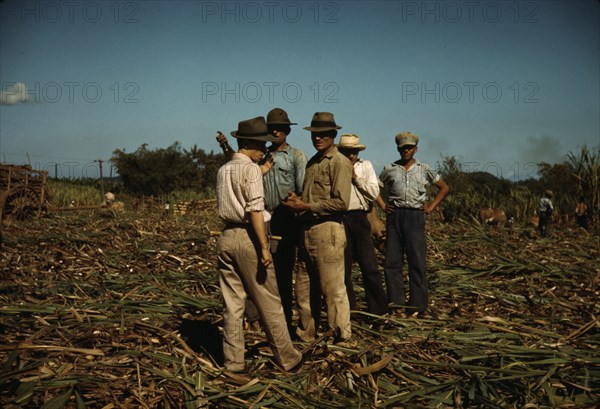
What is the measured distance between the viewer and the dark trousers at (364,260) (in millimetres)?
4926

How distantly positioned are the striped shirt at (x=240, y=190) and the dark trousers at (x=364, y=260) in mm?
1708

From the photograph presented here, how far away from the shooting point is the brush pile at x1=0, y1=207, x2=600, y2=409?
3.23 m

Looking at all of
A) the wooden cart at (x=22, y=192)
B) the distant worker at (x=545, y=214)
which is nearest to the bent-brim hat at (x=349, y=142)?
the distant worker at (x=545, y=214)

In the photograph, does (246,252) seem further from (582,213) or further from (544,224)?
(582,213)

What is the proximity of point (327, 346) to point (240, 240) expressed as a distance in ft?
3.95

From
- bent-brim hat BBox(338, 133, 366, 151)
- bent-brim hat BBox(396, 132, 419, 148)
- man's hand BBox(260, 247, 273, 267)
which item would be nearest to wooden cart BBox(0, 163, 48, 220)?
bent-brim hat BBox(338, 133, 366, 151)

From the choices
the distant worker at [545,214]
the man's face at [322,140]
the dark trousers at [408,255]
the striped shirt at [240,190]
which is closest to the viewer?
the striped shirt at [240,190]

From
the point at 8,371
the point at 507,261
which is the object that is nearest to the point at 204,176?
the point at 507,261

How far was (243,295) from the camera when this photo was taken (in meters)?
3.60

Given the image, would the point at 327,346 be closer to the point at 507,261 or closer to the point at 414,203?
the point at 414,203

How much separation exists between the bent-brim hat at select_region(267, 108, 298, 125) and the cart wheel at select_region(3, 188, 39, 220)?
13122 millimetres

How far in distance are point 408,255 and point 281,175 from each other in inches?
68.2

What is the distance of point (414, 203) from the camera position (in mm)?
5238

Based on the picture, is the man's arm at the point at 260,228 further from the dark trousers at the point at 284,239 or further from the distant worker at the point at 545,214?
the distant worker at the point at 545,214
